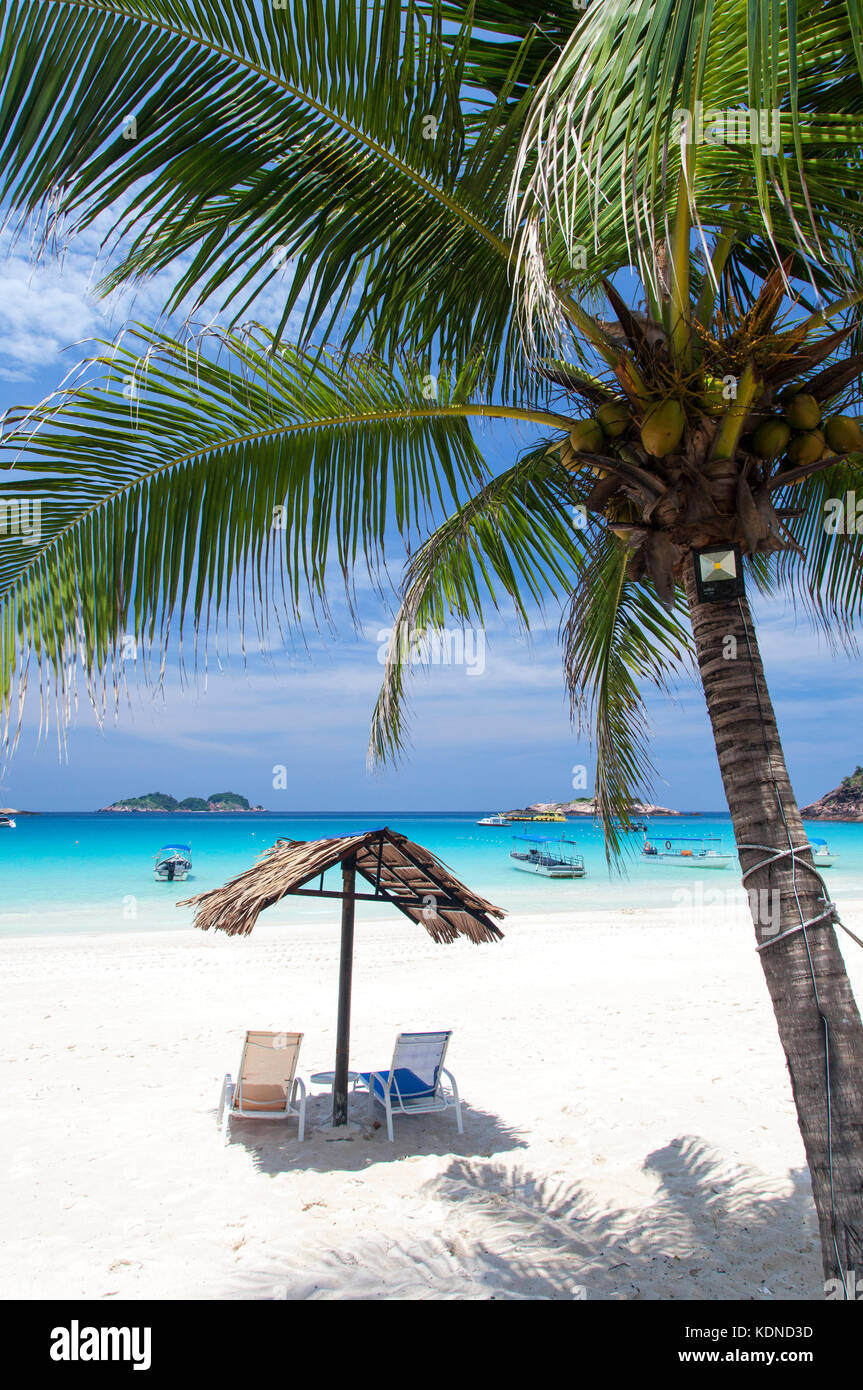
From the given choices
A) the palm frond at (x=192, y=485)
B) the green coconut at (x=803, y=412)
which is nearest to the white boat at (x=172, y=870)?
the palm frond at (x=192, y=485)

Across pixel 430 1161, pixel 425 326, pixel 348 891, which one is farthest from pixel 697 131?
pixel 430 1161

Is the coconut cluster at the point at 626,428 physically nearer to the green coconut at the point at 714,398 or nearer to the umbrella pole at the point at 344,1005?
the green coconut at the point at 714,398

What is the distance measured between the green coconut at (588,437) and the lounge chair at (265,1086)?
16.1 feet

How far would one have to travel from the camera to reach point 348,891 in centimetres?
622

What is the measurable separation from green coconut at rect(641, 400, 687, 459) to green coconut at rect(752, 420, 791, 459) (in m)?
0.30

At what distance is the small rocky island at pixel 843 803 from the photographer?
327ft

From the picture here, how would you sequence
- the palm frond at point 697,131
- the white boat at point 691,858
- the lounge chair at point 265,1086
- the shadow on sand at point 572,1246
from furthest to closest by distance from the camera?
the white boat at point 691,858 → the lounge chair at point 265,1086 → the shadow on sand at point 572,1246 → the palm frond at point 697,131

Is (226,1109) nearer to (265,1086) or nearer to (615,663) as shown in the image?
(265,1086)

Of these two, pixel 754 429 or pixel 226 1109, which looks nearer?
pixel 754 429

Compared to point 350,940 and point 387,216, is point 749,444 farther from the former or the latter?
point 350,940

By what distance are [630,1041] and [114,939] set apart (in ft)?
46.8

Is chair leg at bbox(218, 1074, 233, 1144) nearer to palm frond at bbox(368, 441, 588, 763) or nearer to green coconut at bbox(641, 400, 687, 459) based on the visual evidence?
palm frond at bbox(368, 441, 588, 763)

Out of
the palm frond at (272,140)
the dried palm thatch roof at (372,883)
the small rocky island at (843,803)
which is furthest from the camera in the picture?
the small rocky island at (843,803)

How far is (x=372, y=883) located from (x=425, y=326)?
4.13 m
